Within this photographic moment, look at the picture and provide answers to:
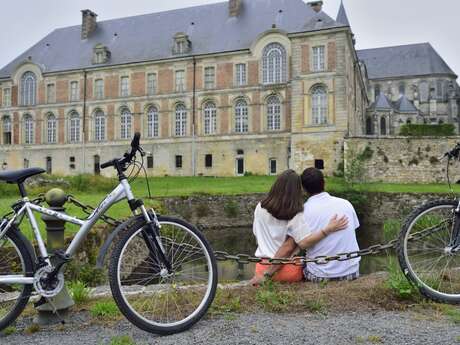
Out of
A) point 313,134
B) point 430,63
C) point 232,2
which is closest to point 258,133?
point 313,134

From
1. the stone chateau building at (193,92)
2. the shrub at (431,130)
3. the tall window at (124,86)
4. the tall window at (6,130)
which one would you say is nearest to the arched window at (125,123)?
the stone chateau building at (193,92)

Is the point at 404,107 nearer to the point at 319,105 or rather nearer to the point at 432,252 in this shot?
the point at 319,105

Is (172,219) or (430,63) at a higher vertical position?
(430,63)

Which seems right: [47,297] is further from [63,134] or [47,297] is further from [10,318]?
[63,134]

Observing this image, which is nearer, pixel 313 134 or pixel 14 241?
pixel 14 241

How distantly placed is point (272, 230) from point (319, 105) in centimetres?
2968

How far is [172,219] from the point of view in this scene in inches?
147

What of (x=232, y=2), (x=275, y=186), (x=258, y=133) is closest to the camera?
(x=275, y=186)

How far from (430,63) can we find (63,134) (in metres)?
50.5

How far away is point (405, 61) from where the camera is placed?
6981 centimetres

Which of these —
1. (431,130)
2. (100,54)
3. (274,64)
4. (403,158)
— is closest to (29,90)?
(100,54)

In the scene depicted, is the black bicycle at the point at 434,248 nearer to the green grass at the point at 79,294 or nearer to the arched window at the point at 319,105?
the green grass at the point at 79,294

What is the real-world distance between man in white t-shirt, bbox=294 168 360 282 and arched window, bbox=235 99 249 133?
3250 centimetres

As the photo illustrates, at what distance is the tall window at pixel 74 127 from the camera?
139 feet
